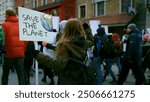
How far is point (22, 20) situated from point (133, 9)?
861 inches

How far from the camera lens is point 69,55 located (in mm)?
5277

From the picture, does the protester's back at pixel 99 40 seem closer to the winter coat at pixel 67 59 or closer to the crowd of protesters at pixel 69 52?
the crowd of protesters at pixel 69 52

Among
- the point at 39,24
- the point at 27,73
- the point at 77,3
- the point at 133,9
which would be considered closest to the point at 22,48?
the point at 39,24

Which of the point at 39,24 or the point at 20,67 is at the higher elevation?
the point at 39,24

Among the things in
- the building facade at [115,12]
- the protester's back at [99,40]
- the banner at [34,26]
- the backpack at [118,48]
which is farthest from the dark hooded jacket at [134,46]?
the building facade at [115,12]

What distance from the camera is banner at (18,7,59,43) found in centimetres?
781

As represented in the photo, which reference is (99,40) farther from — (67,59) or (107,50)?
(67,59)

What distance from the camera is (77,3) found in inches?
1502

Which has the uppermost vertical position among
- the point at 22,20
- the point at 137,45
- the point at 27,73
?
the point at 22,20

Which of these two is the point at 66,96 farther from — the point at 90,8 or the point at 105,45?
the point at 90,8

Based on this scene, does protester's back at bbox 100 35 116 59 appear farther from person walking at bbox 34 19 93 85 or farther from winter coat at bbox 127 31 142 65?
person walking at bbox 34 19 93 85

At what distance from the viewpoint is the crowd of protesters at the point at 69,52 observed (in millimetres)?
5285

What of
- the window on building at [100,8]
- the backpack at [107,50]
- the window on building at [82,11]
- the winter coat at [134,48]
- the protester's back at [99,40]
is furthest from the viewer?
the window on building at [82,11]

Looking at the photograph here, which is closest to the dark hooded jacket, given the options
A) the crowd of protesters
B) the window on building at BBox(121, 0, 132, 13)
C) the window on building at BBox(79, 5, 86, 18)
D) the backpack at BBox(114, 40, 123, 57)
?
the crowd of protesters
